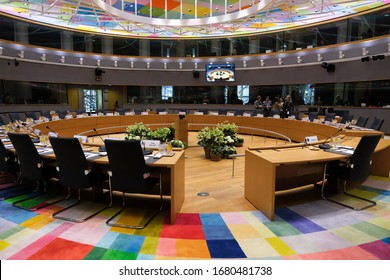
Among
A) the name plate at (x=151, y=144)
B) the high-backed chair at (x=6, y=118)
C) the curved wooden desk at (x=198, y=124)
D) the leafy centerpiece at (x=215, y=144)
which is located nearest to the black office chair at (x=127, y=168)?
the name plate at (x=151, y=144)

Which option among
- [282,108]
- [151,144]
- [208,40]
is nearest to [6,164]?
[151,144]

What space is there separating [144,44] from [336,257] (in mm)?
15838

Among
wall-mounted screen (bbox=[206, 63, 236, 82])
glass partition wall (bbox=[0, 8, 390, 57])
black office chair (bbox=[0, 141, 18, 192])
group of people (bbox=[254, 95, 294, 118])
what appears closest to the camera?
black office chair (bbox=[0, 141, 18, 192])

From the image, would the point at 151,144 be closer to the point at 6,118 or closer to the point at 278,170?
the point at 278,170

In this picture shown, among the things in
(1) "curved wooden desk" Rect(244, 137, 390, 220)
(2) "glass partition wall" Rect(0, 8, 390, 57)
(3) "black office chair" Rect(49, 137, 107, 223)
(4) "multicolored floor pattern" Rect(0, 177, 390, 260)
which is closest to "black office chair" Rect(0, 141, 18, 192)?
(4) "multicolored floor pattern" Rect(0, 177, 390, 260)

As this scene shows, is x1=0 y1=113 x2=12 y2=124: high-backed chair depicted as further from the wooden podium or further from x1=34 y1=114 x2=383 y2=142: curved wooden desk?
the wooden podium

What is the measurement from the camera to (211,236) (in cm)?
293

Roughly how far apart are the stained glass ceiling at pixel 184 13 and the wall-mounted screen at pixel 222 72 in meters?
1.82

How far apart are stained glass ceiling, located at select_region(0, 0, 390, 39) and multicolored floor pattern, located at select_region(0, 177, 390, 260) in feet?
23.8

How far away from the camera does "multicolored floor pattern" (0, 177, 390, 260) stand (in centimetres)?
256

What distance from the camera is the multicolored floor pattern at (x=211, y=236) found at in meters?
2.56

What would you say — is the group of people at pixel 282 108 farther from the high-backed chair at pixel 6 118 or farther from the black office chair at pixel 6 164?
the high-backed chair at pixel 6 118

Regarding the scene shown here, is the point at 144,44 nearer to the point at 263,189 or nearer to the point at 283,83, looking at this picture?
the point at 283,83
